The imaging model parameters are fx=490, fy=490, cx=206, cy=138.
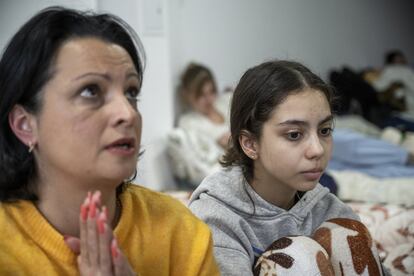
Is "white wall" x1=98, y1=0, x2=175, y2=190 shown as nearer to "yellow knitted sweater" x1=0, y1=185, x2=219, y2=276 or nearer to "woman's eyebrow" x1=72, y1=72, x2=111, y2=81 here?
"yellow knitted sweater" x1=0, y1=185, x2=219, y2=276

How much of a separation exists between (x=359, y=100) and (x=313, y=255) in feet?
12.8

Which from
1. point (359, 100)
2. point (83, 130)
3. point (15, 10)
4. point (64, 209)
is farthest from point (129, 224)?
point (359, 100)

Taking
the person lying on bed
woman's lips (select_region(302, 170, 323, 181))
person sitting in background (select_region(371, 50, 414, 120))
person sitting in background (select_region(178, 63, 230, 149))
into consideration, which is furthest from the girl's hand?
person sitting in background (select_region(371, 50, 414, 120))

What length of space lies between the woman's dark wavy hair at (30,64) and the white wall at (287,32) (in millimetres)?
2128

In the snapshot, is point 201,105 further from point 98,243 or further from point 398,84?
point 98,243

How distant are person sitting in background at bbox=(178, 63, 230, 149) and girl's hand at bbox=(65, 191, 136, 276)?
2642 mm

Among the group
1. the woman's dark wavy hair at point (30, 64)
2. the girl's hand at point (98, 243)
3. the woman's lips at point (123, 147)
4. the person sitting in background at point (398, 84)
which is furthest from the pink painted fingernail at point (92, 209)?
the person sitting in background at point (398, 84)

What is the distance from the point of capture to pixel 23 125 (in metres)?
0.93

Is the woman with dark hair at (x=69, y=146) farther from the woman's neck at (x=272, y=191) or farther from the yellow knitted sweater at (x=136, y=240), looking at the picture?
the woman's neck at (x=272, y=191)

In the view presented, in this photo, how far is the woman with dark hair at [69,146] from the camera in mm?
860

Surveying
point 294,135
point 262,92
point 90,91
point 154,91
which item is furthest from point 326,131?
point 154,91

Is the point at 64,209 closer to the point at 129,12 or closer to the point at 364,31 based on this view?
the point at 129,12

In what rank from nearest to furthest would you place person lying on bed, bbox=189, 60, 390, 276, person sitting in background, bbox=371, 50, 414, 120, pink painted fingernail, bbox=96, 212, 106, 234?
pink painted fingernail, bbox=96, 212, 106, 234, person lying on bed, bbox=189, 60, 390, 276, person sitting in background, bbox=371, 50, 414, 120

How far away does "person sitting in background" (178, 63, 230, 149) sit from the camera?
138 inches
